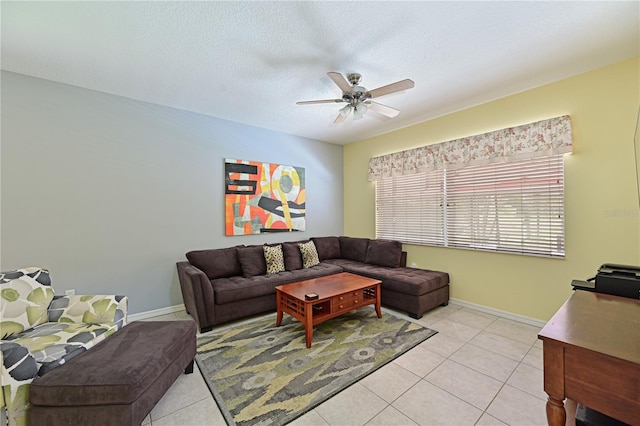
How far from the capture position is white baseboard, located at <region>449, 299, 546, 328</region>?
2896mm

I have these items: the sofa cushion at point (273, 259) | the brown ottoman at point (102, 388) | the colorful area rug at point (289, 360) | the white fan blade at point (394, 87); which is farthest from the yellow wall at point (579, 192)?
the brown ottoman at point (102, 388)

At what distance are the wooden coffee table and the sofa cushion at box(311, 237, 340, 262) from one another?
1392mm

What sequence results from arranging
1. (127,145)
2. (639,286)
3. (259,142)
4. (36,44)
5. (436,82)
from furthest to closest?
(259,142)
(127,145)
(436,82)
(36,44)
(639,286)

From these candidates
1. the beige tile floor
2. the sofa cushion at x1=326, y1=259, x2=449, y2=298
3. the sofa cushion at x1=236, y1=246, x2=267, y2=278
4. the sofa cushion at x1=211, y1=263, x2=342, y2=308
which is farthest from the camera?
the sofa cushion at x1=236, y1=246, x2=267, y2=278

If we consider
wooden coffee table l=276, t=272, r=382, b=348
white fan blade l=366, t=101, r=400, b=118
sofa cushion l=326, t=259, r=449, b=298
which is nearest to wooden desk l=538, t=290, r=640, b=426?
wooden coffee table l=276, t=272, r=382, b=348

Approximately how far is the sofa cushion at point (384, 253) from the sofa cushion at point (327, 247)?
0.68m

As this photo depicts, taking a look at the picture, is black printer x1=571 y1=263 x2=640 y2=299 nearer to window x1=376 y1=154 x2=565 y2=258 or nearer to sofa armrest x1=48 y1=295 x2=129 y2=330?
window x1=376 y1=154 x2=565 y2=258

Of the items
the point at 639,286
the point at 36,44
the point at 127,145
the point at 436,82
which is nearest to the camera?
the point at 639,286

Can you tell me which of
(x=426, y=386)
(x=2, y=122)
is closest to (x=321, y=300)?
(x=426, y=386)

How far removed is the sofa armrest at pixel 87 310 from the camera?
2045 mm

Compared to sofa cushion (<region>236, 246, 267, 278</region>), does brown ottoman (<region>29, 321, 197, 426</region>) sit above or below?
below

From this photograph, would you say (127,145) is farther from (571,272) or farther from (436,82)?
(571,272)

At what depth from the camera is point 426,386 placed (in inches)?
75.7

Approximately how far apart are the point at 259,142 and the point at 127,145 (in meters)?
1.75
